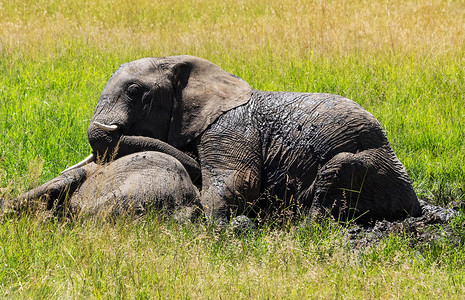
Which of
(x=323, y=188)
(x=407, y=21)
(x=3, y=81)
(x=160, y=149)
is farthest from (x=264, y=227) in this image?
(x=407, y=21)

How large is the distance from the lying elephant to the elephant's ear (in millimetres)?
413

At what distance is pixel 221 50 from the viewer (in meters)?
11.9

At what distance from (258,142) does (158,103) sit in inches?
36.6

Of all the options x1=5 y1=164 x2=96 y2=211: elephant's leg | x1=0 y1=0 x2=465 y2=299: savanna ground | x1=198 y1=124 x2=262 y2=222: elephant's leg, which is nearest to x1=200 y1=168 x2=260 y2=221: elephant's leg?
x1=198 y1=124 x2=262 y2=222: elephant's leg

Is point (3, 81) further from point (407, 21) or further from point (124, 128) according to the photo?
point (407, 21)

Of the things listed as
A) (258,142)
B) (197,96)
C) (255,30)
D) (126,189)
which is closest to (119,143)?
(126,189)

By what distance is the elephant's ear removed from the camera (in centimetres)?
637

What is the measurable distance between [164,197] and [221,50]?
6.45m

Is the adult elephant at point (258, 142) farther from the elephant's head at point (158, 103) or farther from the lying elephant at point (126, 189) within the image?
the lying elephant at point (126, 189)

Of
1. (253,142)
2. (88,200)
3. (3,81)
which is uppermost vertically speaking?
(253,142)

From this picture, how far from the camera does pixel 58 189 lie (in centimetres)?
617

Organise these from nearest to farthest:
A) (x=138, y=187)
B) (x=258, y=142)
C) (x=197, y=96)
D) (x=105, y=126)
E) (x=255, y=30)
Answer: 1. (x=138, y=187)
2. (x=105, y=126)
3. (x=258, y=142)
4. (x=197, y=96)
5. (x=255, y=30)

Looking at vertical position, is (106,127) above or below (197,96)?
below

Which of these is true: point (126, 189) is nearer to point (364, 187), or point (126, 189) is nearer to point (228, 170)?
point (228, 170)
